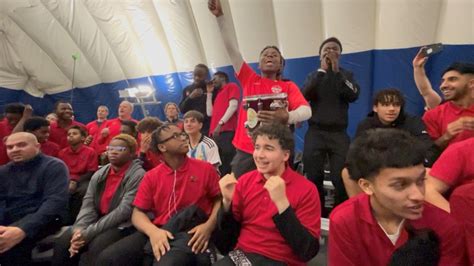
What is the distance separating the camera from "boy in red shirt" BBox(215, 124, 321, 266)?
1.67m

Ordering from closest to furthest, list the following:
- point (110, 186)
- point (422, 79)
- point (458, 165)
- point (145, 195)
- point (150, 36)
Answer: point (458, 165) → point (145, 195) → point (110, 186) → point (422, 79) → point (150, 36)

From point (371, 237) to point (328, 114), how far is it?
5.23ft

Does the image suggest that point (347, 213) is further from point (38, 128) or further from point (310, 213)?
point (38, 128)

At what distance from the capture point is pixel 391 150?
1.28m

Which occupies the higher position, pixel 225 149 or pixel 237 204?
pixel 237 204

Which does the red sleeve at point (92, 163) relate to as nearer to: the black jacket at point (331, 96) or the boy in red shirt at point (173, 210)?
the boy in red shirt at point (173, 210)

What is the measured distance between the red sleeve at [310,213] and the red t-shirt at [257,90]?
675mm

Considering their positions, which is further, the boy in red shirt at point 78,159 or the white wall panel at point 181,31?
the white wall panel at point 181,31

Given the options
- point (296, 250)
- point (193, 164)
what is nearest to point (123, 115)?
point (193, 164)

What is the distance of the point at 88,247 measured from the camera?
2.39 m

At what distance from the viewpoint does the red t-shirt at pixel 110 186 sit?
260cm

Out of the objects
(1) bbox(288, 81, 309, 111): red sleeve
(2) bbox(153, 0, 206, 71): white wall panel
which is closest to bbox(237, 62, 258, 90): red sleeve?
(1) bbox(288, 81, 309, 111): red sleeve

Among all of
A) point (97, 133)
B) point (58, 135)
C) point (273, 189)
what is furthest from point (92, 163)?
point (273, 189)

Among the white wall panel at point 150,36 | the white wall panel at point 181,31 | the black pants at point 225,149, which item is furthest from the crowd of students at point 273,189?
the white wall panel at point 150,36
